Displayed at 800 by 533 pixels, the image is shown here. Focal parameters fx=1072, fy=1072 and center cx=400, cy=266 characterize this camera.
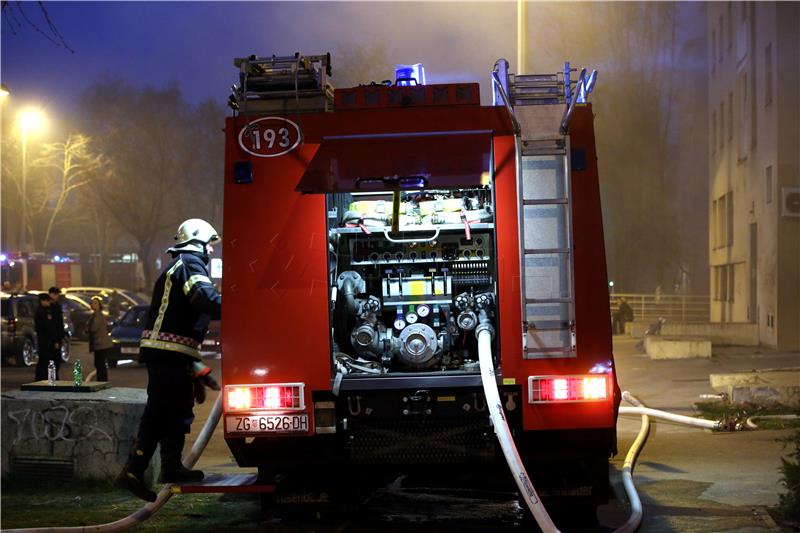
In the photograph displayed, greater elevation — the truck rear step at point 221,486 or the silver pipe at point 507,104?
the silver pipe at point 507,104

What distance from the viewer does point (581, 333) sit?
21.4 feet

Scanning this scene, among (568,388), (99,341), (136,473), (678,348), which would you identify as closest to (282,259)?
(136,473)

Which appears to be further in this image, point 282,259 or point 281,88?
point 281,88

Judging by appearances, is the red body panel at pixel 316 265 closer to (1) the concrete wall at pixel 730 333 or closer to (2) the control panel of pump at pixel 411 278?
(2) the control panel of pump at pixel 411 278

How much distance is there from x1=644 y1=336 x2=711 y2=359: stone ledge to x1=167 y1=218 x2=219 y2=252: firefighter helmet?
657 inches

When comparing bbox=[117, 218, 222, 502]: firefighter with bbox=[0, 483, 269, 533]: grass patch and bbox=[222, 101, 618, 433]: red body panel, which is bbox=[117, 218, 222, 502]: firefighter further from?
bbox=[0, 483, 269, 533]: grass patch

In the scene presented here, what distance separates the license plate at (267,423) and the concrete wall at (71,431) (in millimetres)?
2252

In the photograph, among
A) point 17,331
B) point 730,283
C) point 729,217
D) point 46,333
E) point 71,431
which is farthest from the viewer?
point 730,283

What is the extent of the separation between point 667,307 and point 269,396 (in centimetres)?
4210

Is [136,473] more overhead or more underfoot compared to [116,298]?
more underfoot

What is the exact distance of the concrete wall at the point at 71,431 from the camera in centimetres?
866

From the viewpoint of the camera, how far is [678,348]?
2228 cm

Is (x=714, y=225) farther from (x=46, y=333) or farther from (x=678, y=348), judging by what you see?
(x=46, y=333)

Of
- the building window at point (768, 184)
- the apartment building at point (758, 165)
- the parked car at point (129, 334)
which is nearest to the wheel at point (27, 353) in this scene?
the parked car at point (129, 334)
